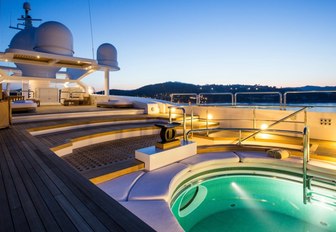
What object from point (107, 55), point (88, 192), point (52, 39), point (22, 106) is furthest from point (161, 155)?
point (107, 55)

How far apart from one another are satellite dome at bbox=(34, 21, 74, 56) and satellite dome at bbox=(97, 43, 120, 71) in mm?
2261

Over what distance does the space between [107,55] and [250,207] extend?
1368 cm

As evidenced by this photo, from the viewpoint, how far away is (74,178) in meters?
1.84

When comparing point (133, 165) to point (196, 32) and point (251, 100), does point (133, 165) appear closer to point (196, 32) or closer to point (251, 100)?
point (251, 100)

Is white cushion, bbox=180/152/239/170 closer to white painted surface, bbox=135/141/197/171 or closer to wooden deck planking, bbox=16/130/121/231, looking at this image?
white painted surface, bbox=135/141/197/171

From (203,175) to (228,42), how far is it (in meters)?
9.10

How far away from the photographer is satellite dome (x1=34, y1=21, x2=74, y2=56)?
1121cm

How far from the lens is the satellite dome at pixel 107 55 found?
1391 cm

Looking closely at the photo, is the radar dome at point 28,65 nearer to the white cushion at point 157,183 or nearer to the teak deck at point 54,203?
the teak deck at point 54,203

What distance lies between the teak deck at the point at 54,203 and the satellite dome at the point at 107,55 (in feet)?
41.7

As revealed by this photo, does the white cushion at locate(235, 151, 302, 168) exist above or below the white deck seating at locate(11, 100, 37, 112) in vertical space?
below

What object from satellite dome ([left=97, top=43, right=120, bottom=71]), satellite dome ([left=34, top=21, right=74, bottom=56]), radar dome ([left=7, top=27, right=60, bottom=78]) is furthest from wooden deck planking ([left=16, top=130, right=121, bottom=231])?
radar dome ([left=7, top=27, right=60, bottom=78])

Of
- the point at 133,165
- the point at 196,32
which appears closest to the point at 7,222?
the point at 133,165

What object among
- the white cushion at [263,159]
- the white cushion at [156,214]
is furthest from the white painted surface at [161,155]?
the white cushion at [263,159]
